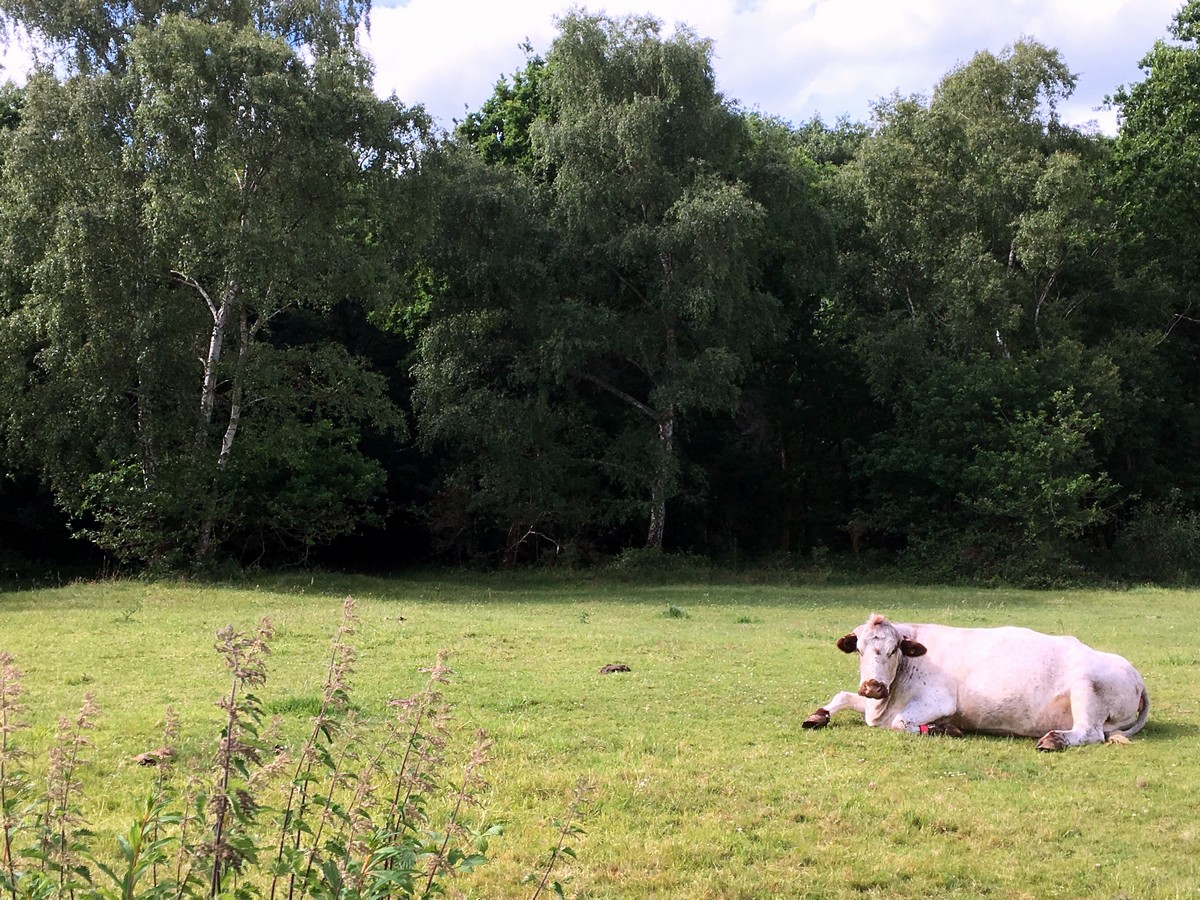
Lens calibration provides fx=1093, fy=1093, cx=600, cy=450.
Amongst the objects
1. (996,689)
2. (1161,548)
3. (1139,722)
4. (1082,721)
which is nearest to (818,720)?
(996,689)

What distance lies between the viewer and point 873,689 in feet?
29.6

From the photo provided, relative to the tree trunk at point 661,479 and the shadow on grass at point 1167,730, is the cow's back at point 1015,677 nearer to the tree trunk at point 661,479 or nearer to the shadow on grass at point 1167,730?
the shadow on grass at point 1167,730

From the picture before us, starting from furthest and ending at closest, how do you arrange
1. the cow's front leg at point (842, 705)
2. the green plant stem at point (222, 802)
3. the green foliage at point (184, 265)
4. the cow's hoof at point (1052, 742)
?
the green foliage at point (184, 265)
the cow's front leg at point (842, 705)
the cow's hoof at point (1052, 742)
the green plant stem at point (222, 802)

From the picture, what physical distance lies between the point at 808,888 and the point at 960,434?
1152 inches

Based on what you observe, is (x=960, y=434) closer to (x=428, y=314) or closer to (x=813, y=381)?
(x=813, y=381)

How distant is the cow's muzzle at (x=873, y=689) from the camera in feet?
29.7

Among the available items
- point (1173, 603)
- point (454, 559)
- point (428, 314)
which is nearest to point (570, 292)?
point (428, 314)

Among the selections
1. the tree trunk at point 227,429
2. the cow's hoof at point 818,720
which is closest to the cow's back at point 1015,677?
the cow's hoof at point 818,720

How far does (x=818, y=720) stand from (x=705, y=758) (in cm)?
164

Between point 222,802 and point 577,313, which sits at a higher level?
point 577,313

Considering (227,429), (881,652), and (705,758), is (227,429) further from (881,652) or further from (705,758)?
(705,758)

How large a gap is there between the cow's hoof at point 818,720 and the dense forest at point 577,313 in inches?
732

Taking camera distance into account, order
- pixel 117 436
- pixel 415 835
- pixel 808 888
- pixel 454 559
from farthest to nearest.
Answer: pixel 454 559 < pixel 117 436 < pixel 808 888 < pixel 415 835

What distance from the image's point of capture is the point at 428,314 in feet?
112
